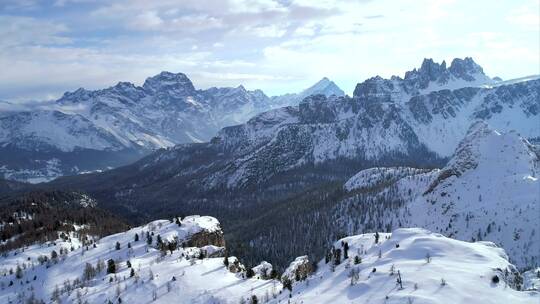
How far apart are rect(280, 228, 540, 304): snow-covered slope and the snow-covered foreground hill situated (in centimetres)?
14

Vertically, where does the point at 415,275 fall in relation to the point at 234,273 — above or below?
above

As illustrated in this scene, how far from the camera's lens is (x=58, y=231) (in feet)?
512

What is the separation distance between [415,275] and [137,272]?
5107 centimetres

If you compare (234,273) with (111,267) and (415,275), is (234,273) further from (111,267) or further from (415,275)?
(415,275)

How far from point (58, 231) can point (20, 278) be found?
46.7 m

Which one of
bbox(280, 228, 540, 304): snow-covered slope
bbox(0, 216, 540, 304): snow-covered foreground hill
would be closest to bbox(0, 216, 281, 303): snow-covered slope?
bbox(0, 216, 540, 304): snow-covered foreground hill

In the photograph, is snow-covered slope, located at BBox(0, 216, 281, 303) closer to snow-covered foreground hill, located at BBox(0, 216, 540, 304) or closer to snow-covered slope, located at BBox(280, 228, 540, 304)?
snow-covered foreground hill, located at BBox(0, 216, 540, 304)

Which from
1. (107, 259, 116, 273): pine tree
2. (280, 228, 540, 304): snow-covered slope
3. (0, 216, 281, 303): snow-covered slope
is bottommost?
(0, 216, 281, 303): snow-covered slope

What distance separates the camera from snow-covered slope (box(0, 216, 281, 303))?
87.4m

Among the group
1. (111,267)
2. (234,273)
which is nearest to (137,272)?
(111,267)

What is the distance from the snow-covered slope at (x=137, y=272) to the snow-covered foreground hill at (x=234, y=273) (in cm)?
19

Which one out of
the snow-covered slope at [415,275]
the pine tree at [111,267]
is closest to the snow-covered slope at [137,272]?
the pine tree at [111,267]

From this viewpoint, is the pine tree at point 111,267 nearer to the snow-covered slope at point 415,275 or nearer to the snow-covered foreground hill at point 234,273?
the snow-covered foreground hill at point 234,273

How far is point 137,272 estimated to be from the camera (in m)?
97.5
